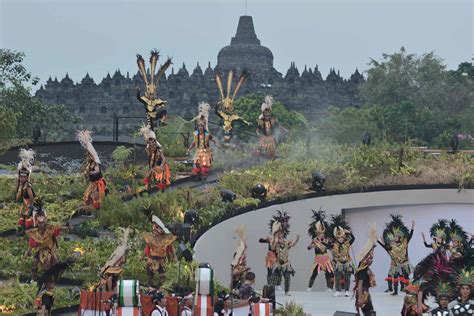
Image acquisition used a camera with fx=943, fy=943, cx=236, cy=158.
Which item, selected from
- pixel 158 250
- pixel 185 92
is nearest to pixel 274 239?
pixel 158 250

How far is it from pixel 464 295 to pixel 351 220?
13.6 metres

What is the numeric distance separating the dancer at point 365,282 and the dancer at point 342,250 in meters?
2.63

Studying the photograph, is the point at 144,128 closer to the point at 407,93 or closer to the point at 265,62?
the point at 407,93

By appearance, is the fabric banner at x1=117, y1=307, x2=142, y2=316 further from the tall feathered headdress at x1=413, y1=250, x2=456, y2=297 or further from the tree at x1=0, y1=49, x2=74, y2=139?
the tree at x1=0, y1=49, x2=74, y2=139

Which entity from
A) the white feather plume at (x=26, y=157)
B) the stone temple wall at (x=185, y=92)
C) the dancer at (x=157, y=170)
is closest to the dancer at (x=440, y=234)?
the dancer at (x=157, y=170)

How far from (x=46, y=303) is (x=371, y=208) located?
14.9 m

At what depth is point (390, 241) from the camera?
23125 millimetres

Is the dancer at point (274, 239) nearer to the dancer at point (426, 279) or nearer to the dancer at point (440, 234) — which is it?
the dancer at point (440, 234)

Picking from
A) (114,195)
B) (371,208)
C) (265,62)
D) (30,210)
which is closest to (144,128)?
(114,195)

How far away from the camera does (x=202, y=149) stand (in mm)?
30812

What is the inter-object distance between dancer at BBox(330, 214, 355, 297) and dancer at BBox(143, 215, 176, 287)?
4.76m

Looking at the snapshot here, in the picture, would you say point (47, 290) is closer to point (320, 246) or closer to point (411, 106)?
point (320, 246)

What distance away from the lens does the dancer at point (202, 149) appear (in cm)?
3036

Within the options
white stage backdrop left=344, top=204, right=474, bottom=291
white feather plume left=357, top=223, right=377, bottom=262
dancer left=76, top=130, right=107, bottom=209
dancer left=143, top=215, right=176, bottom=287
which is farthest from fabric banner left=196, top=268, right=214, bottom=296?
white stage backdrop left=344, top=204, right=474, bottom=291
